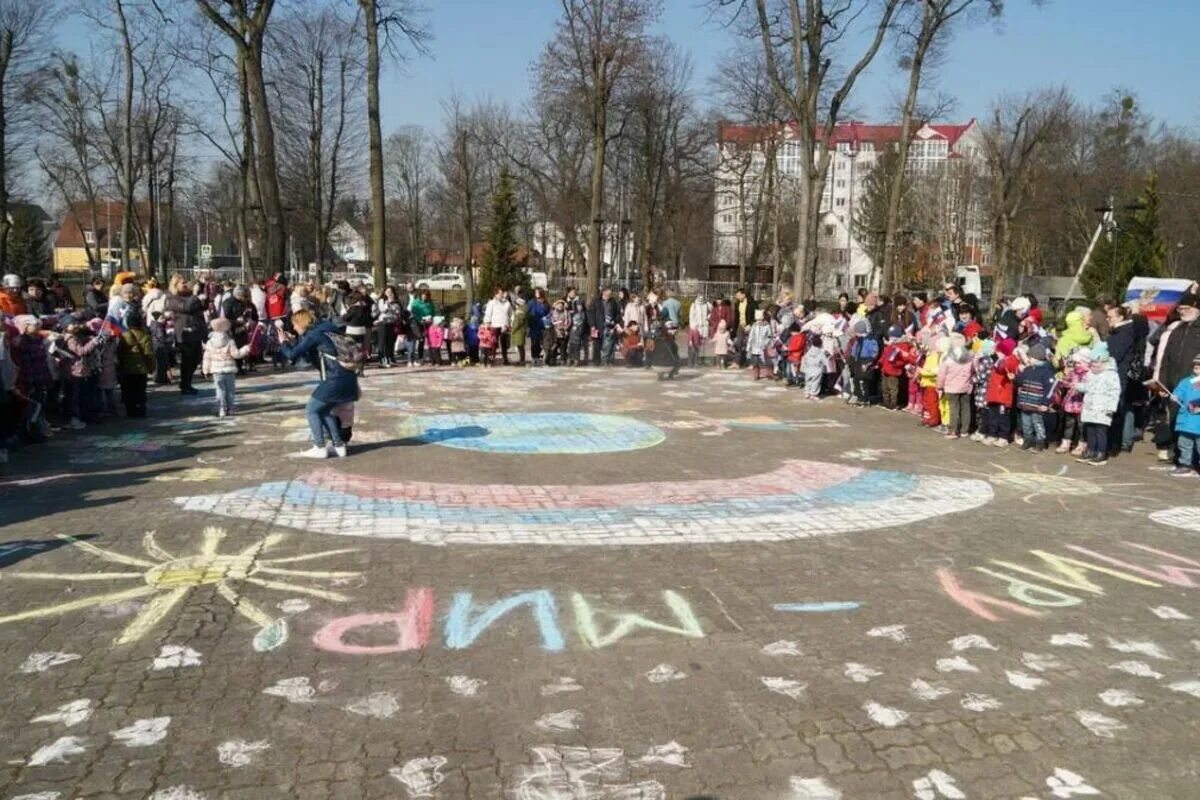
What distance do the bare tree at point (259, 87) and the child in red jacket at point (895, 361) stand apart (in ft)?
51.6

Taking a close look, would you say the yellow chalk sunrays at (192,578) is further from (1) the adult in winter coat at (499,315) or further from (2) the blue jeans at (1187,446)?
(1) the adult in winter coat at (499,315)

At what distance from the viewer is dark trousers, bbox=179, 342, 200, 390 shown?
14648 millimetres

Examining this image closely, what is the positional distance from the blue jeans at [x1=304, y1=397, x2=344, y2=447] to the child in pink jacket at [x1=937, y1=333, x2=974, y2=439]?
25.9 feet

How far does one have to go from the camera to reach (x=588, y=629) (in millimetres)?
Answer: 5230

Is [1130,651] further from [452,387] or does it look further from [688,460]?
[452,387]

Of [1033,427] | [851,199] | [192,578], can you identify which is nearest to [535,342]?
[1033,427]

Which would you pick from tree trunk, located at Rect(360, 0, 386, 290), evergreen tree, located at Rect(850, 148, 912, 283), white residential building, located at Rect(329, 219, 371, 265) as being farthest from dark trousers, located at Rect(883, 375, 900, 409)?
white residential building, located at Rect(329, 219, 371, 265)

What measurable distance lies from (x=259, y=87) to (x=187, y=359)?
10991mm

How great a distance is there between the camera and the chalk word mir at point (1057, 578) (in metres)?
5.80

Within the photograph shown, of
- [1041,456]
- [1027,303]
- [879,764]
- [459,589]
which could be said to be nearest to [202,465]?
[459,589]

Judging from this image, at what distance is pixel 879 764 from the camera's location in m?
3.83

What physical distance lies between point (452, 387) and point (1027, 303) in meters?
9.48

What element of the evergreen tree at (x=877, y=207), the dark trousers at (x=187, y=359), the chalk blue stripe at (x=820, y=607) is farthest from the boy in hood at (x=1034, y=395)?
the evergreen tree at (x=877, y=207)

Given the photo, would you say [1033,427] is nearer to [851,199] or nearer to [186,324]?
[186,324]
